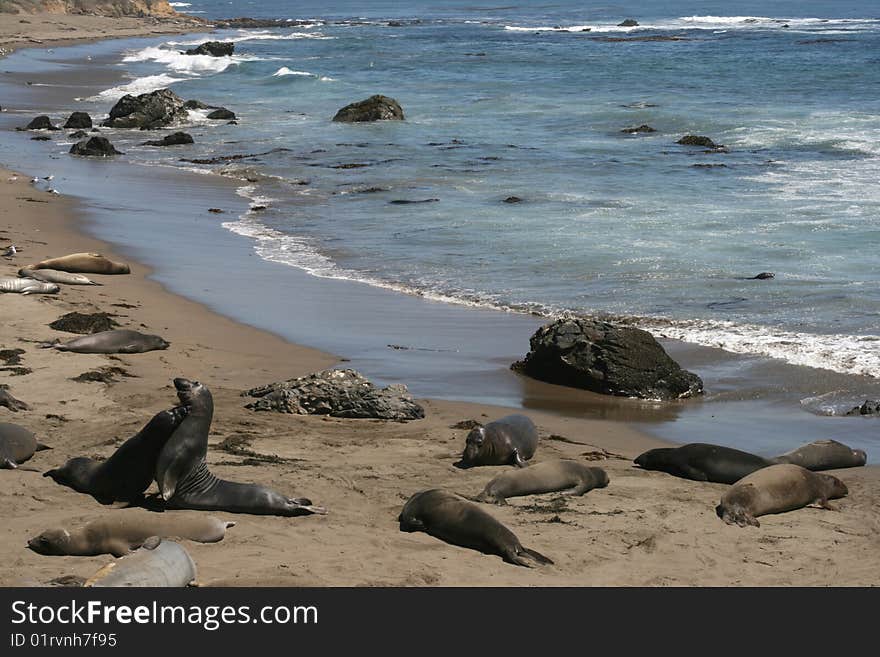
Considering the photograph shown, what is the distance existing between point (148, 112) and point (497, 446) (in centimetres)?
2244

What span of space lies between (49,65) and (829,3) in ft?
241

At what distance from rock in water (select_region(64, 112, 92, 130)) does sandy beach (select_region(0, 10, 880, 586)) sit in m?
17.3

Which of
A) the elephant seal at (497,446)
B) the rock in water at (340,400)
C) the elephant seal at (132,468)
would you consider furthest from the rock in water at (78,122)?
the elephant seal at (132,468)

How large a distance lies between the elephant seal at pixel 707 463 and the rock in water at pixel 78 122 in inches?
863

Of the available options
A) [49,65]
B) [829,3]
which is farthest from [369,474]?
[829,3]

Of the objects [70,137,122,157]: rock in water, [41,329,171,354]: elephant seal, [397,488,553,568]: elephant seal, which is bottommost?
[70,137,122,157]: rock in water

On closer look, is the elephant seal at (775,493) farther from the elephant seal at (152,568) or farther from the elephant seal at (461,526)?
A: the elephant seal at (152,568)

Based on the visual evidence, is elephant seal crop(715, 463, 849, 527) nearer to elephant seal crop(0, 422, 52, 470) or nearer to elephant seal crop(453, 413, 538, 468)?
elephant seal crop(453, 413, 538, 468)

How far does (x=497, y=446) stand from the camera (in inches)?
294

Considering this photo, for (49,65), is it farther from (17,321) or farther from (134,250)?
(17,321)

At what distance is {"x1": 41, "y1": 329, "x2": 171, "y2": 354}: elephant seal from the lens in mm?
9531

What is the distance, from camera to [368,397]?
8492 millimetres

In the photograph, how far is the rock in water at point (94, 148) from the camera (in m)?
22.7

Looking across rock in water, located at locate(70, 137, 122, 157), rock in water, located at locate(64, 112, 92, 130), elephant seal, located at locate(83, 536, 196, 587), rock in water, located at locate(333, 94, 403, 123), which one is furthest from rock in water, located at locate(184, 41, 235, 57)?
elephant seal, located at locate(83, 536, 196, 587)
